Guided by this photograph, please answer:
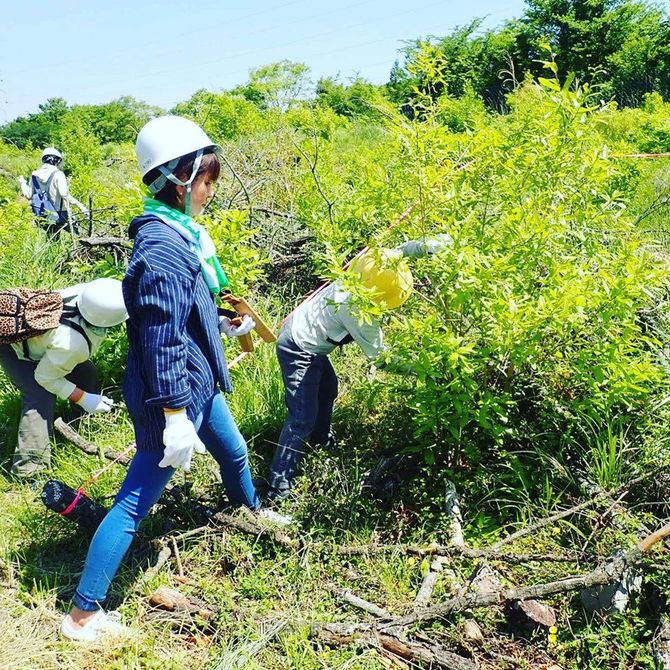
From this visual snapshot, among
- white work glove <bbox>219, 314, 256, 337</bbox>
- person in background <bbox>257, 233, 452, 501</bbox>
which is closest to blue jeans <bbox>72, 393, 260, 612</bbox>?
white work glove <bbox>219, 314, 256, 337</bbox>

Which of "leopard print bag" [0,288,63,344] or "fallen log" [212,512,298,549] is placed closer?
"fallen log" [212,512,298,549]

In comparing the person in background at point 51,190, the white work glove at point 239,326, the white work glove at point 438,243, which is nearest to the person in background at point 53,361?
the white work glove at point 239,326

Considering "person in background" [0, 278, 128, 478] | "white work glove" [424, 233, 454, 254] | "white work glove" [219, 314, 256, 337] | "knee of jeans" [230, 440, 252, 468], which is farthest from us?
"person in background" [0, 278, 128, 478]

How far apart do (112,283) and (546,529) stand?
89.8 inches

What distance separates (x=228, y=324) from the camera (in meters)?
2.81

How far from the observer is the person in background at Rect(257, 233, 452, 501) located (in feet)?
8.39

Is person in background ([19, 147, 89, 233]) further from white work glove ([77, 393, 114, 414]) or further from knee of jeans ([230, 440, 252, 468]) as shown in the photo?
knee of jeans ([230, 440, 252, 468])

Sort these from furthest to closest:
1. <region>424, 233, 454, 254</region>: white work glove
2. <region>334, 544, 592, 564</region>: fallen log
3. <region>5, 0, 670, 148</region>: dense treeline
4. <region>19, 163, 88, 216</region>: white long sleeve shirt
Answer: <region>5, 0, 670, 148</region>: dense treeline, <region>19, 163, 88, 216</region>: white long sleeve shirt, <region>424, 233, 454, 254</region>: white work glove, <region>334, 544, 592, 564</region>: fallen log

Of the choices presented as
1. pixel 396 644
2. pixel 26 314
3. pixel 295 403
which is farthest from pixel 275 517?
pixel 26 314

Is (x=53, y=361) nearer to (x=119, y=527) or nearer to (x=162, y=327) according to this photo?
(x=119, y=527)

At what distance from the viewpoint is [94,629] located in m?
2.26

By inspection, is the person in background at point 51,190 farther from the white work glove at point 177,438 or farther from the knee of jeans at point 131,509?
the white work glove at point 177,438

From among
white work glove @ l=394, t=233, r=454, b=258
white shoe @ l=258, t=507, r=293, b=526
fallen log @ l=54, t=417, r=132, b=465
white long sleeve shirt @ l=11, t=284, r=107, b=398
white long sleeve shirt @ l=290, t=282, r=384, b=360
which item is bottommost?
white shoe @ l=258, t=507, r=293, b=526

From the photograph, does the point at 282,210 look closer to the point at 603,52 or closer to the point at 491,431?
the point at 491,431
